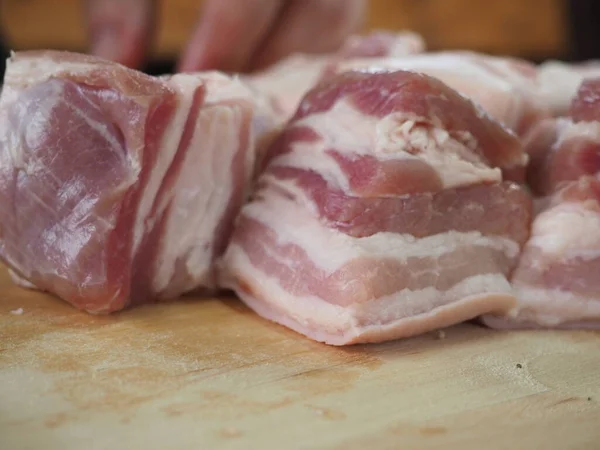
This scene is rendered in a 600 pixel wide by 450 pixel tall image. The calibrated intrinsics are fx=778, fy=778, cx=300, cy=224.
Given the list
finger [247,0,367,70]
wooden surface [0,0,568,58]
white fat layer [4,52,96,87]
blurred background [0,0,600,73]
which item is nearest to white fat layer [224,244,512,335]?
white fat layer [4,52,96,87]

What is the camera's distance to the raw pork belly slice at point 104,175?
2312 mm

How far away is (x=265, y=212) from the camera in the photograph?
2586 mm

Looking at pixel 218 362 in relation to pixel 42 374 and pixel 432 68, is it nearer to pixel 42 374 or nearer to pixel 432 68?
pixel 42 374

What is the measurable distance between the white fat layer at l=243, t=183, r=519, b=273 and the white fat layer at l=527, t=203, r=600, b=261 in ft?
0.32

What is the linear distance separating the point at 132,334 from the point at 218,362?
0.32m

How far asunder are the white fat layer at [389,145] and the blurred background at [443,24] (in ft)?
13.3

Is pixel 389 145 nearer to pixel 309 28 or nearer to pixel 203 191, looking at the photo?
pixel 203 191

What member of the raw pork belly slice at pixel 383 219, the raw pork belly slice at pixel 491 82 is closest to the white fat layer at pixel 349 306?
the raw pork belly slice at pixel 383 219

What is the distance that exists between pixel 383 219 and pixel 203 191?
0.62m

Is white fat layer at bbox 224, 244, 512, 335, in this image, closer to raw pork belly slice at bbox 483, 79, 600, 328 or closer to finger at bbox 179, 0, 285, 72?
raw pork belly slice at bbox 483, 79, 600, 328

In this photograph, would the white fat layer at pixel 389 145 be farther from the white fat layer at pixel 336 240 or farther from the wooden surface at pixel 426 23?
the wooden surface at pixel 426 23

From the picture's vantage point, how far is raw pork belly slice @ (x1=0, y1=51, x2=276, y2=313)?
231 centimetres

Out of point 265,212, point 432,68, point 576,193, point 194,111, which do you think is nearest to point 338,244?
point 265,212

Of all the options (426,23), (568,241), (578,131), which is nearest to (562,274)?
(568,241)
